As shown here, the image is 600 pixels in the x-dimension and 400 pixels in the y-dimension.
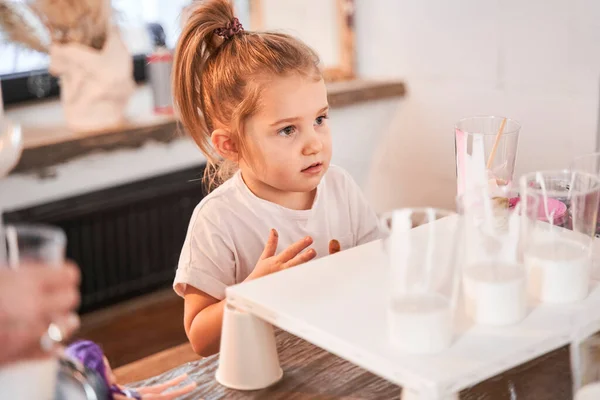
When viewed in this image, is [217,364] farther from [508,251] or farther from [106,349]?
[106,349]

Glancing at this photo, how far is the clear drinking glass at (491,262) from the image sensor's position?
94 centimetres

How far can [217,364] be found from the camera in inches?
46.8

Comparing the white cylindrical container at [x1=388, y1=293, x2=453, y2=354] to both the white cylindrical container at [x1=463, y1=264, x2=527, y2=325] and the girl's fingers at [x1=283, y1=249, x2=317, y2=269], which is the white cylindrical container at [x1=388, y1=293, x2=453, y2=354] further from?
the girl's fingers at [x1=283, y1=249, x2=317, y2=269]

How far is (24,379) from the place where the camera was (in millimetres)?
812

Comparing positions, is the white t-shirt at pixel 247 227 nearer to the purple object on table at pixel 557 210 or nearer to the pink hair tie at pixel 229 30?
the pink hair tie at pixel 229 30

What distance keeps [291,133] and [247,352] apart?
0.49 m

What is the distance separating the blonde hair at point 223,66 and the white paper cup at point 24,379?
2.45 ft

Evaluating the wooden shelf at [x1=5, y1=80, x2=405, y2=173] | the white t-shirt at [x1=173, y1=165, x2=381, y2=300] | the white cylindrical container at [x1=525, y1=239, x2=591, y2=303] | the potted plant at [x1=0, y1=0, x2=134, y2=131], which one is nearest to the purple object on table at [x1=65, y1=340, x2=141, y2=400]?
the white t-shirt at [x1=173, y1=165, x2=381, y2=300]

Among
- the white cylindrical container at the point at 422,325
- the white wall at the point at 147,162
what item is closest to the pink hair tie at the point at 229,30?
the white cylindrical container at the point at 422,325

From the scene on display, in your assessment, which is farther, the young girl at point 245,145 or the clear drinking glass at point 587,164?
the young girl at point 245,145

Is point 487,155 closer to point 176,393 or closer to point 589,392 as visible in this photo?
point 589,392

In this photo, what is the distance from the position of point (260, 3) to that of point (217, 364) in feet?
7.62

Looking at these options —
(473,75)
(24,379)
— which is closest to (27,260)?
(24,379)

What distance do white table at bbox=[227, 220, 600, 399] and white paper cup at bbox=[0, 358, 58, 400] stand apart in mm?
286
